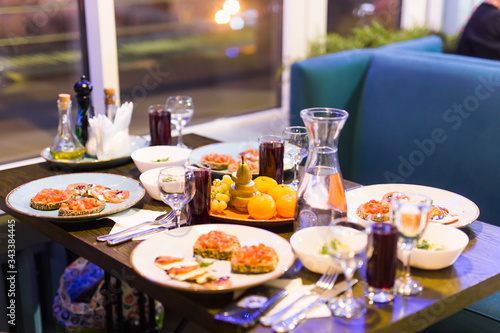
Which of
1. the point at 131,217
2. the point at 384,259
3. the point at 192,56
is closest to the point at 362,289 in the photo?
the point at 384,259

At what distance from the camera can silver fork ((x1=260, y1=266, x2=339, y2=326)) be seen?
1089 mm

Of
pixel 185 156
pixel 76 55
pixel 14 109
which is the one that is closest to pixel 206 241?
pixel 185 156

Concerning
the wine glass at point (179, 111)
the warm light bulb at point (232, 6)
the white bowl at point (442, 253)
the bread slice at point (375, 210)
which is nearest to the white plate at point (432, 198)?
the bread slice at point (375, 210)

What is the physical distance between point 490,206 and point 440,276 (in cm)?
126

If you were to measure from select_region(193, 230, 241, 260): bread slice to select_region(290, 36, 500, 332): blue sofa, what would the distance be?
1.44 m

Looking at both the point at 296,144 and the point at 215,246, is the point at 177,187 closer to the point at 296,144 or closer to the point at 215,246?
the point at 215,246

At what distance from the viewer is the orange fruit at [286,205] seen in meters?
1.51

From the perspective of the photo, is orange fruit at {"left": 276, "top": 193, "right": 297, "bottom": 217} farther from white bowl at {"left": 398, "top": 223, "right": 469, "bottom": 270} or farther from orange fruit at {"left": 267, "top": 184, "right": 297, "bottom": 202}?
white bowl at {"left": 398, "top": 223, "right": 469, "bottom": 270}

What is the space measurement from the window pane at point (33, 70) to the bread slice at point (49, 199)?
1.17 metres

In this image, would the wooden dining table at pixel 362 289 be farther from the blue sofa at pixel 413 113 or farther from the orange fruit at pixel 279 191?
the blue sofa at pixel 413 113

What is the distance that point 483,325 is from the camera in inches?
67.3

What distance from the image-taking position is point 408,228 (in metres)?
1.18

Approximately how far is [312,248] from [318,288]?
11 cm

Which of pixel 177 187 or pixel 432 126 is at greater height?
pixel 177 187
